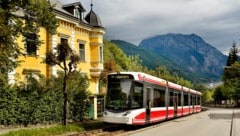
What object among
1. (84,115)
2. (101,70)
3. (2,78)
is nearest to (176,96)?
(84,115)

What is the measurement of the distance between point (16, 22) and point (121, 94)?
7051 millimetres

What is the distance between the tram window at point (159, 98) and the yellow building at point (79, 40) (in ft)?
23.4

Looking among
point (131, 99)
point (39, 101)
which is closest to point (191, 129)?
point (131, 99)

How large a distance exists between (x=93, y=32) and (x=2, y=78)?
23854mm

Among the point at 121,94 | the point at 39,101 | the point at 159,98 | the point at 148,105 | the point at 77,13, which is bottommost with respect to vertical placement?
the point at 148,105

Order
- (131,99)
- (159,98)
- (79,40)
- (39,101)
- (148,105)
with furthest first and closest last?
1. (79,40)
2. (159,98)
3. (39,101)
4. (148,105)
5. (131,99)

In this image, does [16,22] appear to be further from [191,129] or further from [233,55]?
[233,55]

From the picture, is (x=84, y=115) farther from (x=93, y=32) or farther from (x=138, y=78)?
(x=93, y=32)

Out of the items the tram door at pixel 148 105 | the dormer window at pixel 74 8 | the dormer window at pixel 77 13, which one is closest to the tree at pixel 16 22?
the tram door at pixel 148 105

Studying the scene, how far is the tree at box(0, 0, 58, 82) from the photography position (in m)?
20.8

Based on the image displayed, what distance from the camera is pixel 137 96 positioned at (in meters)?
25.5

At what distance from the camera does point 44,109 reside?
29172 mm

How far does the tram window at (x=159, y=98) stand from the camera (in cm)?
2902

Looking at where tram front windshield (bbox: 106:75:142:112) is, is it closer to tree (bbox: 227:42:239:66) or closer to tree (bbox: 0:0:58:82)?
tree (bbox: 0:0:58:82)
